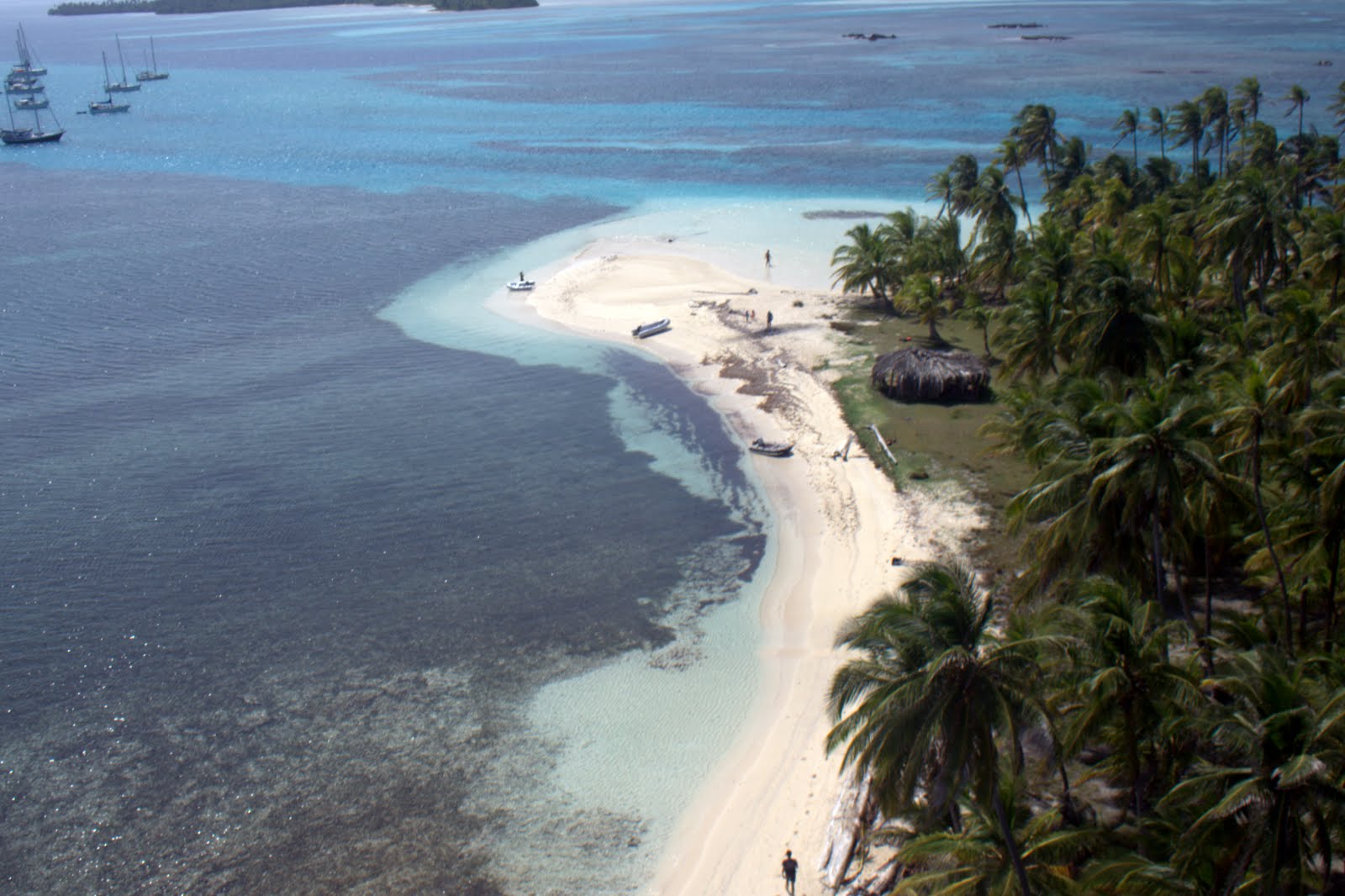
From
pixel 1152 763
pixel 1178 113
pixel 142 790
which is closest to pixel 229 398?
pixel 142 790

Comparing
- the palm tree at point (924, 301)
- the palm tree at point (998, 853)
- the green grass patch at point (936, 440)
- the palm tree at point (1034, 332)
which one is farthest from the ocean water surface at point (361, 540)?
the palm tree at point (924, 301)

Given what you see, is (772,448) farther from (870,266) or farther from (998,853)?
(998,853)

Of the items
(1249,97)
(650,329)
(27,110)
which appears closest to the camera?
(650,329)

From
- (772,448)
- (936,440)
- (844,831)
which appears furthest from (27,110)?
(844,831)

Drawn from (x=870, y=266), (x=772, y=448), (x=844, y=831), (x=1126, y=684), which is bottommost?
(x=844, y=831)

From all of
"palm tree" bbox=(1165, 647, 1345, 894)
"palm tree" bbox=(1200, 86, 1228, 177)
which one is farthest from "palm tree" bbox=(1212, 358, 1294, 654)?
"palm tree" bbox=(1200, 86, 1228, 177)

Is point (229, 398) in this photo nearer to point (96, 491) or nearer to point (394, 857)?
point (96, 491)

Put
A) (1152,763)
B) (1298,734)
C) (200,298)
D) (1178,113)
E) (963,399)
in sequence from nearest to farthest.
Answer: (1298,734) → (1152,763) → (963,399) → (200,298) → (1178,113)

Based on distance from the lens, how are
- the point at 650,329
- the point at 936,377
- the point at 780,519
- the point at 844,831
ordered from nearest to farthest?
the point at 844,831 → the point at 780,519 → the point at 936,377 → the point at 650,329
